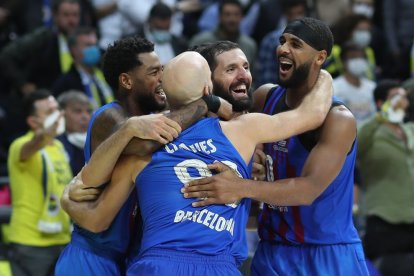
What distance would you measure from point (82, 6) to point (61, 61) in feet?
3.31

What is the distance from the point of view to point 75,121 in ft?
29.2

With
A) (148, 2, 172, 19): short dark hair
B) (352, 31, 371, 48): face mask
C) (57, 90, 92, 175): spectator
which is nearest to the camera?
(57, 90, 92, 175): spectator

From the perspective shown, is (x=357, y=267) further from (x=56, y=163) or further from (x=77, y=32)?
(x=77, y=32)

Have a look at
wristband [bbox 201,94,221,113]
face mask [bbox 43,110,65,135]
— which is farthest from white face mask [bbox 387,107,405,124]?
wristband [bbox 201,94,221,113]

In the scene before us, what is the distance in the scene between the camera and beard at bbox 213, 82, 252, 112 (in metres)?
5.30

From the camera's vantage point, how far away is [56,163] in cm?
832

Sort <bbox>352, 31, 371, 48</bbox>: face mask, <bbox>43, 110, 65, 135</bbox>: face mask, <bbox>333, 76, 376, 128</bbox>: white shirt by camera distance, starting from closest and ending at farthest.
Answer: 1. <bbox>43, 110, 65, 135</bbox>: face mask
2. <bbox>333, 76, 376, 128</bbox>: white shirt
3. <bbox>352, 31, 371, 48</bbox>: face mask

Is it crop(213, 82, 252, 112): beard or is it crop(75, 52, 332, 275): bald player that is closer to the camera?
crop(75, 52, 332, 275): bald player

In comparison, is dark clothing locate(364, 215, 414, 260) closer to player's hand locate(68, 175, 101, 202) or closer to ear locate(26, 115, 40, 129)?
ear locate(26, 115, 40, 129)

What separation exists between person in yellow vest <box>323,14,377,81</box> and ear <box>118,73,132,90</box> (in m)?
5.60

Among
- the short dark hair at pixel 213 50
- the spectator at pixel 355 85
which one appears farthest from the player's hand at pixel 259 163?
the spectator at pixel 355 85

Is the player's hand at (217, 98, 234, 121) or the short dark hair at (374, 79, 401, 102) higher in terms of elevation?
the player's hand at (217, 98, 234, 121)

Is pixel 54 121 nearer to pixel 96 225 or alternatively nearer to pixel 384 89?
pixel 96 225

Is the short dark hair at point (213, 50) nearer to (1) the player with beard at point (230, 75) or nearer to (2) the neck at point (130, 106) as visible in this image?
(1) the player with beard at point (230, 75)
